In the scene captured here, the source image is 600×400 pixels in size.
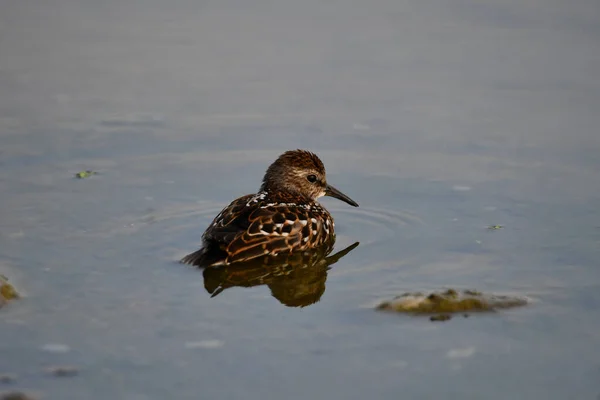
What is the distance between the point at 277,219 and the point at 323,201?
7.64 ft

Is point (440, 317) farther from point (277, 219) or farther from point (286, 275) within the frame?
point (277, 219)

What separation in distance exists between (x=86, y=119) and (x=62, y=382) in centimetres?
575

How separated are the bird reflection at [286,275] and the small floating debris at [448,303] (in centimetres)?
69

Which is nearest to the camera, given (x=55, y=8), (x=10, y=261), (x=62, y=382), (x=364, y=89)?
(x=62, y=382)

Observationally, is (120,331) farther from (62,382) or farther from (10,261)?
(10,261)

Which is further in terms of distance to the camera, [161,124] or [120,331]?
[161,124]

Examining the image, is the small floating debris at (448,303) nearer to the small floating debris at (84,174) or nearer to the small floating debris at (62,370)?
the small floating debris at (62,370)

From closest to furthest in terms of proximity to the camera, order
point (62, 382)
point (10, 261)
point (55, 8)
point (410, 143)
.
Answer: point (62, 382) < point (10, 261) < point (410, 143) < point (55, 8)

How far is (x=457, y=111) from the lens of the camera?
1180 centimetres

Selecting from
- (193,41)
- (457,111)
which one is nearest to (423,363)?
(457,111)

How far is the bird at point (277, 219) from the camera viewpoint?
8.67 meters

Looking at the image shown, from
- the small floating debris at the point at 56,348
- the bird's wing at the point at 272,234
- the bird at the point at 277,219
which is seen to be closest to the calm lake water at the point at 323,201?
the small floating debris at the point at 56,348

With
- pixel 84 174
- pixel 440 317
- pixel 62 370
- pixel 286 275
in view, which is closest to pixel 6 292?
pixel 62 370

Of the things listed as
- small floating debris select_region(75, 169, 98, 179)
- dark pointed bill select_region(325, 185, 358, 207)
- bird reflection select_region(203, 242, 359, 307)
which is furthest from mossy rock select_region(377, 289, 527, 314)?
small floating debris select_region(75, 169, 98, 179)
